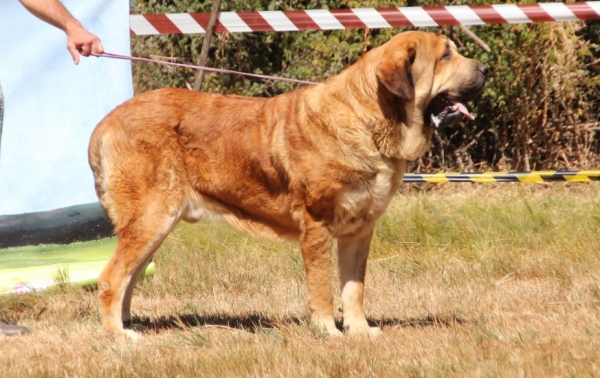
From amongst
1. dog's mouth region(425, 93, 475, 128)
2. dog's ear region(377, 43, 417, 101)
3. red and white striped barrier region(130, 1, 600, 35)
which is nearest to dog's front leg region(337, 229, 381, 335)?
dog's mouth region(425, 93, 475, 128)

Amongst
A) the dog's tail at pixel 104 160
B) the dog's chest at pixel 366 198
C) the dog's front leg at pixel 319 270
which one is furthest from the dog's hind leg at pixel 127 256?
the dog's chest at pixel 366 198

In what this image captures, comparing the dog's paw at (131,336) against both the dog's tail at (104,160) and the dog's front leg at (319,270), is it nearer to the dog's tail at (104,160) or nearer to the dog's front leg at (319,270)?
the dog's tail at (104,160)

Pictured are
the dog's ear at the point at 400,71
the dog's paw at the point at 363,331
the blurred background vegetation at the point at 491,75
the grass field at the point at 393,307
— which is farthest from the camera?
the blurred background vegetation at the point at 491,75

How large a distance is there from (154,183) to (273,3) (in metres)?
5.15

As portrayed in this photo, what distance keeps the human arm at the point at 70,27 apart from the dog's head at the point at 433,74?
5.96 feet

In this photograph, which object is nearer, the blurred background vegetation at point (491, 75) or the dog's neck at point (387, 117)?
the dog's neck at point (387, 117)

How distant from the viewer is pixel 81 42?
5.52 meters

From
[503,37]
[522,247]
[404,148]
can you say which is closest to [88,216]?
[404,148]

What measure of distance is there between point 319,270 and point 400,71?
4.18 feet

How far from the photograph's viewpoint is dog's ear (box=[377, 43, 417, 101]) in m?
5.06

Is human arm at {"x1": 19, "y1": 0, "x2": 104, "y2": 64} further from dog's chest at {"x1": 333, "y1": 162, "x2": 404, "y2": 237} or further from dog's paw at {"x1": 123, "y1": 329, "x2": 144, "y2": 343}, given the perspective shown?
dog's chest at {"x1": 333, "y1": 162, "x2": 404, "y2": 237}

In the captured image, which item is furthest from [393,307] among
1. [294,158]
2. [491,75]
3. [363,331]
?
[491,75]

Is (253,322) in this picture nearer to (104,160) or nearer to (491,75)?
(104,160)

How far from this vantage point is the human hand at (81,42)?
18.1 feet
